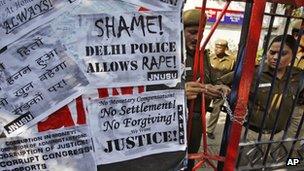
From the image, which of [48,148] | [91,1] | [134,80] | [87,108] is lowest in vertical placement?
[48,148]

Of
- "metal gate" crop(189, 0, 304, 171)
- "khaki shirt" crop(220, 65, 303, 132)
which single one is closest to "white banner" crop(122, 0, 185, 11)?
"metal gate" crop(189, 0, 304, 171)

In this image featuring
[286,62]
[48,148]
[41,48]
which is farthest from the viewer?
[286,62]

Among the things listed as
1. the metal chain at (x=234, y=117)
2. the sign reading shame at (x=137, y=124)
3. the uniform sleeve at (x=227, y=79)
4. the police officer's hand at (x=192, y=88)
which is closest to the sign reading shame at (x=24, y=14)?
the sign reading shame at (x=137, y=124)

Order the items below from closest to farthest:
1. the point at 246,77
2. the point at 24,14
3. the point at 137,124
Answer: the point at 24,14 < the point at 137,124 < the point at 246,77

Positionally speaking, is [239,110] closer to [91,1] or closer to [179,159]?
[179,159]

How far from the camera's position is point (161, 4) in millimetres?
1872

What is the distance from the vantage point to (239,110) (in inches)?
87.8

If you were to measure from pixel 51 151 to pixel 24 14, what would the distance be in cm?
65

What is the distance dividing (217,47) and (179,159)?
4.32m

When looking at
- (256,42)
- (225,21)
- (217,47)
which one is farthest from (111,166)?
(225,21)

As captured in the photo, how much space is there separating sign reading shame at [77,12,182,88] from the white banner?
0.08 ft

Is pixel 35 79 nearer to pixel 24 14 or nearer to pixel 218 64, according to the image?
pixel 24 14

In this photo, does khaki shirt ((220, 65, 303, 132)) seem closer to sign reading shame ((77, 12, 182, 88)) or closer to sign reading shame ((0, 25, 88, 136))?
sign reading shame ((77, 12, 182, 88))

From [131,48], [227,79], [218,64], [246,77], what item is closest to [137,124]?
[131,48]
